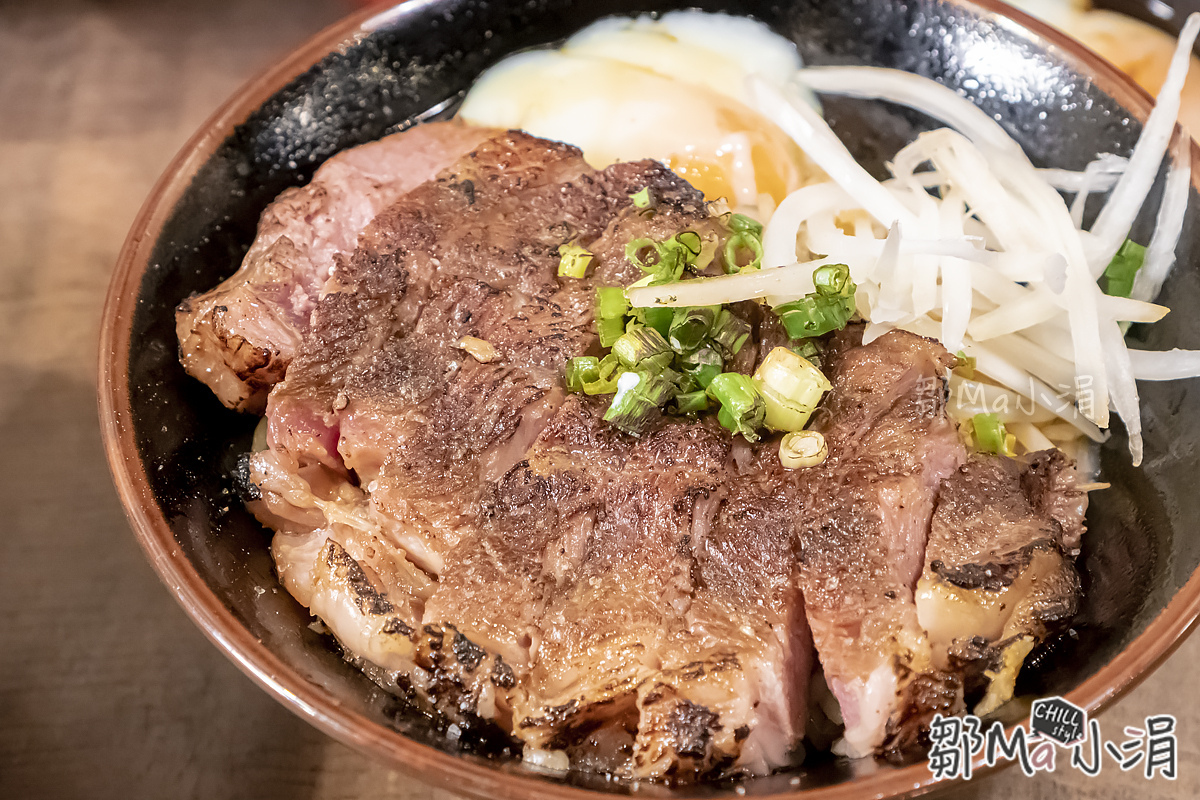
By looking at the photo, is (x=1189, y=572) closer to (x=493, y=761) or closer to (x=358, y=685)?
(x=493, y=761)

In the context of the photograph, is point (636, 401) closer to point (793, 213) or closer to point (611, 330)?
point (611, 330)

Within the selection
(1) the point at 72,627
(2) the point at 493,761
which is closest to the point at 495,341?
(2) the point at 493,761

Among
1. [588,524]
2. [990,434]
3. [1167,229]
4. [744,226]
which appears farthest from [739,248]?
[1167,229]

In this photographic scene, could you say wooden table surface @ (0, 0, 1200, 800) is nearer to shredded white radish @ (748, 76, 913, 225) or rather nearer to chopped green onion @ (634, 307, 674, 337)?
chopped green onion @ (634, 307, 674, 337)

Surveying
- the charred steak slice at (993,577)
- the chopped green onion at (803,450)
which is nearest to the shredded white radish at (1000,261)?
the chopped green onion at (803,450)

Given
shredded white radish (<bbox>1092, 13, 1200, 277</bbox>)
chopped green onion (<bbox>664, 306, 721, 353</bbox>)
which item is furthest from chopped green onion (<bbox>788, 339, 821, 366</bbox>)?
shredded white radish (<bbox>1092, 13, 1200, 277</bbox>)
